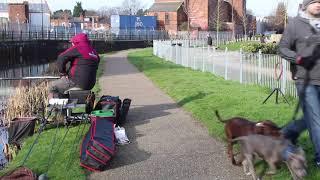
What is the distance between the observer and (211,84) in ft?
56.3

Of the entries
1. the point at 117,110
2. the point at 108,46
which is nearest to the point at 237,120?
the point at 117,110

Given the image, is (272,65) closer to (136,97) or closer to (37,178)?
(136,97)

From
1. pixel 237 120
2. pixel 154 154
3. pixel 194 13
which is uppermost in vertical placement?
pixel 194 13

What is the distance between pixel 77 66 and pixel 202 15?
3350 inches

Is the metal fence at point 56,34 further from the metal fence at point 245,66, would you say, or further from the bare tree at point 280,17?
the metal fence at point 245,66

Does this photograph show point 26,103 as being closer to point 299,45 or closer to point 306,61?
point 299,45

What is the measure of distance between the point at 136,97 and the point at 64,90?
4.99m

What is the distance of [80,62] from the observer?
991 cm

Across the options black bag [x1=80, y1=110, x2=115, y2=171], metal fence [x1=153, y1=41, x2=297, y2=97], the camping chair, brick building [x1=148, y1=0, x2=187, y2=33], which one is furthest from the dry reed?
brick building [x1=148, y1=0, x2=187, y2=33]

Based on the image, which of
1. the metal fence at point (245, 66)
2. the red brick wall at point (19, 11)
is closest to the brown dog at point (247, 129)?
the metal fence at point (245, 66)

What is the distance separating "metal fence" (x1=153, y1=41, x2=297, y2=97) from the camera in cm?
1405

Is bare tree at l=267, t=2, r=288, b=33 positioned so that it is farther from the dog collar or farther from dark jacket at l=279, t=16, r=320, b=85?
the dog collar

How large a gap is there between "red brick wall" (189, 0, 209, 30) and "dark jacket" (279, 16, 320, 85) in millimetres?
86624

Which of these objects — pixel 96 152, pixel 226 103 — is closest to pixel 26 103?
pixel 226 103
